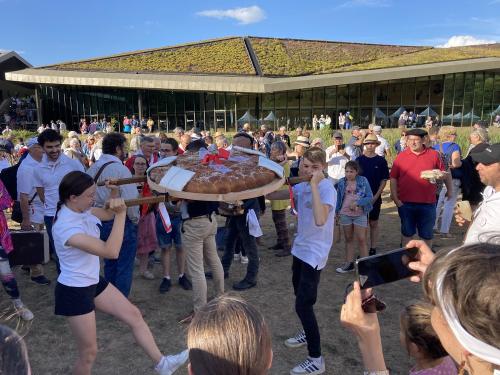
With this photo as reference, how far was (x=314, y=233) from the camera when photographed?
3.37 m

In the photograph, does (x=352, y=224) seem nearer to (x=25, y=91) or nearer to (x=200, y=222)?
(x=200, y=222)

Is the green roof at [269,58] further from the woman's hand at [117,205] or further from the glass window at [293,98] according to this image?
the woman's hand at [117,205]

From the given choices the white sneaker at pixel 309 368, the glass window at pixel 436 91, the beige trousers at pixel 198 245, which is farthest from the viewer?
the glass window at pixel 436 91

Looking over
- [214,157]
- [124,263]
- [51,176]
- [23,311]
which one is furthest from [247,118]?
[214,157]

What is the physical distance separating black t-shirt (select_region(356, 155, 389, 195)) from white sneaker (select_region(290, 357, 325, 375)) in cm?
339

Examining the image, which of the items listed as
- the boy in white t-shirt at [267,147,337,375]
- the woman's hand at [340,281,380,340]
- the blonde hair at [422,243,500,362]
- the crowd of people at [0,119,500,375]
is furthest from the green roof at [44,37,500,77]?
the blonde hair at [422,243,500,362]

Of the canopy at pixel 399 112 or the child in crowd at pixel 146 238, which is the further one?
the canopy at pixel 399 112

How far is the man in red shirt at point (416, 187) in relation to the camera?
5180 mm

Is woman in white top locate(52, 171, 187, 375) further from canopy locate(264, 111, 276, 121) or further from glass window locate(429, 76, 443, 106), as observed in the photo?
glass window locate(429, 76, 443, 106)

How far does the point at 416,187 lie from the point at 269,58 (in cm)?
2576

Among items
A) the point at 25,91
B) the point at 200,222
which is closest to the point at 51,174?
the point at 200,222

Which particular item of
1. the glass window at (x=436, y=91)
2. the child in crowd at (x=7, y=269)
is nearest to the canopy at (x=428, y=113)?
the glass window at (x=436, y=91)

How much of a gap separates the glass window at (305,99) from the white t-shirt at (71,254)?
27.1 meters

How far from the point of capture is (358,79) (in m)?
25.1
